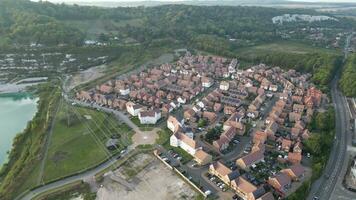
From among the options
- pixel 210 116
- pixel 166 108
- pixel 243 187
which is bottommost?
pixel 210 116

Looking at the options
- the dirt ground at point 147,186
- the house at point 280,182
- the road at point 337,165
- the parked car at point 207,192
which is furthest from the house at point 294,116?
the dirt ground at point 147,186

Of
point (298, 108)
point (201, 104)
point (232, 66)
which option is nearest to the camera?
point (298, 108)

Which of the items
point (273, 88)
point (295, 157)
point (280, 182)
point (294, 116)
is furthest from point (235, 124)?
point (273, 88)

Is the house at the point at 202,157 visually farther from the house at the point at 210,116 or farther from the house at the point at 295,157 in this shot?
Answer: the house at the point at 210,116

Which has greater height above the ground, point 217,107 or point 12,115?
point 217,107

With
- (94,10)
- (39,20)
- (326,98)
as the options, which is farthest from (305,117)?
(94,10)

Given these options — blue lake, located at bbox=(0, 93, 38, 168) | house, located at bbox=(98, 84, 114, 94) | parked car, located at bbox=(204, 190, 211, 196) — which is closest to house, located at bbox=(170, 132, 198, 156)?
parked car, located at bbox=(204, 190, 211, 196)

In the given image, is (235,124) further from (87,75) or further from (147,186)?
(87,75)

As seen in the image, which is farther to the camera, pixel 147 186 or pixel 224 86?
pixel 224 86
